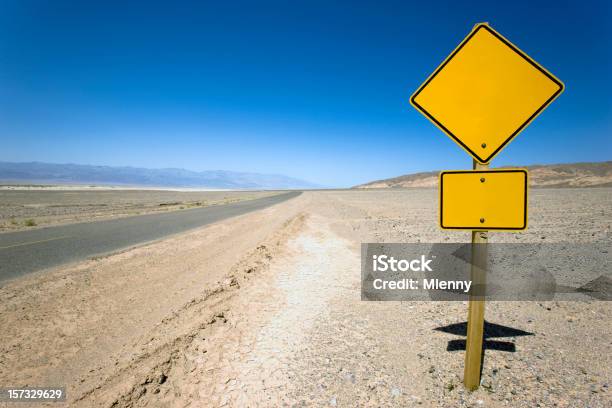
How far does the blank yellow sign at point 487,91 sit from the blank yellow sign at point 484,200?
175 millimetres

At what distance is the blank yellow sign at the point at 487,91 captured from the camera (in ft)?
7.11

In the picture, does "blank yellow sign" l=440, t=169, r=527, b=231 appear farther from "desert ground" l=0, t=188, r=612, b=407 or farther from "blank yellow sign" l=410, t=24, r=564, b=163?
"desert ground" l=0, t=188, r=612, b=407

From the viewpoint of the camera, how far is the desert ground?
270 cm

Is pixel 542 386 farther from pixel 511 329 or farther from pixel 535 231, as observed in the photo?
pixel 535 231

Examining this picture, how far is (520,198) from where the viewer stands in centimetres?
213

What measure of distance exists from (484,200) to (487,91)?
31.7 inches

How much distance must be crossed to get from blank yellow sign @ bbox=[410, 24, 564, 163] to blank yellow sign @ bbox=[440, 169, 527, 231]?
175mm

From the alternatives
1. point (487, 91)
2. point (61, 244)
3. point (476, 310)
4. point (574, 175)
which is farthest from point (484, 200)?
point (574, 175)

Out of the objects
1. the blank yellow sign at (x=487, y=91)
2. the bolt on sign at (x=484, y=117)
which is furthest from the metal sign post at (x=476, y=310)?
the blank yellow sign at (x=487, y=91)
